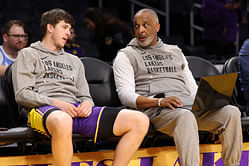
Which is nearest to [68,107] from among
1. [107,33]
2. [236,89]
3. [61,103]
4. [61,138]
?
[61,103]

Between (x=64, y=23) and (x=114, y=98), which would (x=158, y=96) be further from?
(x=64, y=23)

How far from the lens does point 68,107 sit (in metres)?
2.99

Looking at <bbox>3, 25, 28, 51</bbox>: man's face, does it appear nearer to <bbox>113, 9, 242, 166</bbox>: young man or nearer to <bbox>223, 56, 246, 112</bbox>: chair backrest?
<bbox>113, 9, 242, 166</bbox>: young man

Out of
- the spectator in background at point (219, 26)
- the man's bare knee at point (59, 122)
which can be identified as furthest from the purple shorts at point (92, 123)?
the spectator in background at point (219, 26)

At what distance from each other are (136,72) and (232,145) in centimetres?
92

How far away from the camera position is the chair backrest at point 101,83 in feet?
12.3

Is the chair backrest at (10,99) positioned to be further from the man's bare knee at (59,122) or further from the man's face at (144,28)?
the man's face at (144,28)

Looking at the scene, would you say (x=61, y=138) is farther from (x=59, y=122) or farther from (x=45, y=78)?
(x=45, y=78)

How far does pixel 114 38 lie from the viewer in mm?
5160

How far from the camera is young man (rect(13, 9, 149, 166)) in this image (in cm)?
280

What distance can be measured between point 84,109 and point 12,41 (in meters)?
1.24

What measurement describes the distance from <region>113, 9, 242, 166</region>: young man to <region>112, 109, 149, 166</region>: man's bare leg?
25 cm

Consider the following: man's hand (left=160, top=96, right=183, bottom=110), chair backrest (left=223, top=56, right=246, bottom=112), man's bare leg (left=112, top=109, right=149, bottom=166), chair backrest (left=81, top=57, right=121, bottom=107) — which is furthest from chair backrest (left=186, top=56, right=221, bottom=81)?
man's bare leg (left=112, top=109, right=149, bottom=166)

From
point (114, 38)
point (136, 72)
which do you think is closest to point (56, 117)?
point (136, 72)
